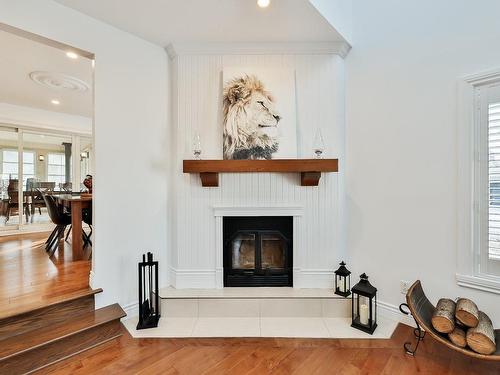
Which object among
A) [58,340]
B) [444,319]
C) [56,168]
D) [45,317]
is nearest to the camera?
[444,319]

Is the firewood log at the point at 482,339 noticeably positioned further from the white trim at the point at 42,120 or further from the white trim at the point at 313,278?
the white trim at the point at 42,120

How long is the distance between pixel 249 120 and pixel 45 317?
2.42 meters

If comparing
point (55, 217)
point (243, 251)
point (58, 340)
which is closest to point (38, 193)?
point (55, 217)

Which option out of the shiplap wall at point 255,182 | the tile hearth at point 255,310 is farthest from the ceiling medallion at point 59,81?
the tile hearth at point 255,310

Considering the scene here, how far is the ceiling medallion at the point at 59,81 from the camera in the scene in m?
3.43

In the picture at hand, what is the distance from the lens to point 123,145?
7.52 ft

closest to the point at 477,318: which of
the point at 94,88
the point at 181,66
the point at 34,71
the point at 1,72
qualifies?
the point at 181,66

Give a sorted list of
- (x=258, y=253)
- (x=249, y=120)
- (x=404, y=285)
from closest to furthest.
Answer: (x=404, y=285)
(x=249, y=120)
(x=258, y=253)

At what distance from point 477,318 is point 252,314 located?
1.70m

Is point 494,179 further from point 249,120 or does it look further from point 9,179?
point 9,179

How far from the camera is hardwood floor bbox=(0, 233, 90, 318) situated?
196 centimetres

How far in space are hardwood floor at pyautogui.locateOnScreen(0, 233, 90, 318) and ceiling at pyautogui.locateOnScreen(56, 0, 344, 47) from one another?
243 centimetres

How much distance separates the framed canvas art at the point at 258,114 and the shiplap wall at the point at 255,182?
101 mm

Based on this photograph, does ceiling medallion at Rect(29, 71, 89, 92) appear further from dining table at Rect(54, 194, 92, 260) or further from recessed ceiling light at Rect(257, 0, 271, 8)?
recessed ceiling light at Rect(257, 0, 271, 8)
